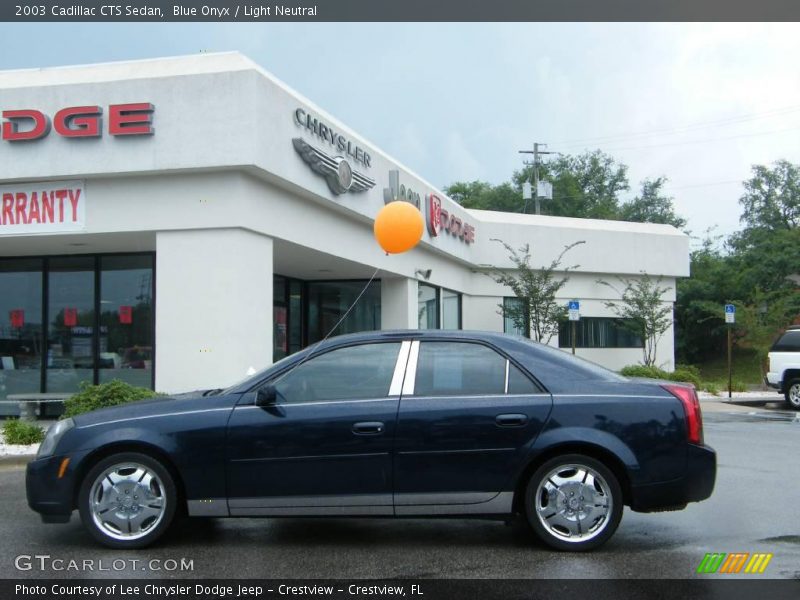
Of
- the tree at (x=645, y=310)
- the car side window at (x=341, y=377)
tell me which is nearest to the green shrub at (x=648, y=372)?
the tree at (x=645, y=310)

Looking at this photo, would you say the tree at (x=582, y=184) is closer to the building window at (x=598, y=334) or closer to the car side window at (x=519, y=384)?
the building window at (x=598, y=334)

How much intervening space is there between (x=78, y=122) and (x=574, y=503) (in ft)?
33.6

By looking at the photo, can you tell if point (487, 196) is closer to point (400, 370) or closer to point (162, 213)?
point (162, 213)

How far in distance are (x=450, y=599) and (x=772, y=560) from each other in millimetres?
2376

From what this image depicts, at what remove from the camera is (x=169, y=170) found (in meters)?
12.6

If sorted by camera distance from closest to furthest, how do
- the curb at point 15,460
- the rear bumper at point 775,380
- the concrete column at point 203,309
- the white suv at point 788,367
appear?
1. the curb at point 15,460
2. the concrete column at point 203,309
3. the white suv at point 788,367
4. the rear bumper at point 775,380

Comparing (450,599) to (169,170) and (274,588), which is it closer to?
(274,588)

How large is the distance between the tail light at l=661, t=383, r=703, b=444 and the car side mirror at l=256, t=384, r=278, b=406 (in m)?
2.75

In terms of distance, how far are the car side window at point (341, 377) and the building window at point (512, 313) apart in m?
22.7

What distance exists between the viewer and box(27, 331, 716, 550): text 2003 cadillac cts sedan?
18.4 ft

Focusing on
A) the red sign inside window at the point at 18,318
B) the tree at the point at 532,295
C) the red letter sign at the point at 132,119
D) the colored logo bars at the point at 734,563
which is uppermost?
the red letter sign at the point at 132,119

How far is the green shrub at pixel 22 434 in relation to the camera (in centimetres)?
1109

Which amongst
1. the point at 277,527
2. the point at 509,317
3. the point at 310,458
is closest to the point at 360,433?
the point at 310,458

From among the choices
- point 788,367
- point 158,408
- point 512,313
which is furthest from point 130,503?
point 512,313
